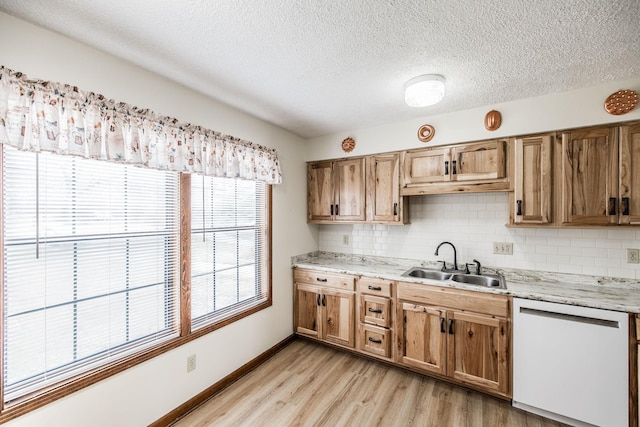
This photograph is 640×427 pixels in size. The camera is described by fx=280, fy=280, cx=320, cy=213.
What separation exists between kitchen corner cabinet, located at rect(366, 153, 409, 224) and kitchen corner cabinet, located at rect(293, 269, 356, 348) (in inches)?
30.1

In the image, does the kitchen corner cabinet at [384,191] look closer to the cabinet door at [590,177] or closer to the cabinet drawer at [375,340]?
the cabinet drawer at [375,340]

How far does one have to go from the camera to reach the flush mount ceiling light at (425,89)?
1943mm

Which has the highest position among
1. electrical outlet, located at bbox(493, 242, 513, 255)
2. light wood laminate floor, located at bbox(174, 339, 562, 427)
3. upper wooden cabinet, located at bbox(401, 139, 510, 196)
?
upper wooden cabinet, located at bbox(401, 139, 510, 196)

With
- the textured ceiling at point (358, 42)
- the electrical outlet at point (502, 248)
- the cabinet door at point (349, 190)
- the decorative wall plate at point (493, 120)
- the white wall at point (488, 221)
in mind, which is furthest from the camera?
the cabinet door at point (349, 190)

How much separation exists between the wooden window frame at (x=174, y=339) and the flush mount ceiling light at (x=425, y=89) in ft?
5.45

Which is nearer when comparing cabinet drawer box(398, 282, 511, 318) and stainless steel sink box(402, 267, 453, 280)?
cabinet drawer box(398, 282, 511, 318)

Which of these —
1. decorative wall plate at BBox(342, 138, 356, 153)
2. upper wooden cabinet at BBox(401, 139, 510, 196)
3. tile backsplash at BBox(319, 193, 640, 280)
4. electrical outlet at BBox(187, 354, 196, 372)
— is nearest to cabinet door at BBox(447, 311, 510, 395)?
tile backsplash at BBox(319, 193, 640, 280)

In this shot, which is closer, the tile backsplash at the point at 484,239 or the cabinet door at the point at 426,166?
the tile backsplash at the point at 484,239

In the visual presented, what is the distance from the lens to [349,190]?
3.26 meters

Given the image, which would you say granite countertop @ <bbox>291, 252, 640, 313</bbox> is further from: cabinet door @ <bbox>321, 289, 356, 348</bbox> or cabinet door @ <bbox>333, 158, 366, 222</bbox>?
cabinet door @ <bbox>333, 158, 366, 222</bbox>

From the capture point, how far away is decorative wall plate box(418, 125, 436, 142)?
9.03 feet

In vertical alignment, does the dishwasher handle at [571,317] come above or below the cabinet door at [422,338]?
above

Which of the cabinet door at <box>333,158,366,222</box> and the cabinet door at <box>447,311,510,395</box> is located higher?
the cabinet door at <box>333,158,366,222</box>

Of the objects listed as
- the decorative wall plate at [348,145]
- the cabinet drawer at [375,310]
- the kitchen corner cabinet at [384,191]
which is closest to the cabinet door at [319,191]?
the decorative wall plate at [348,145]
